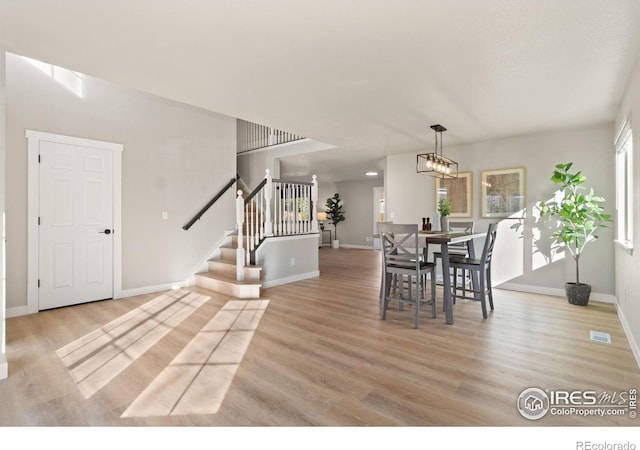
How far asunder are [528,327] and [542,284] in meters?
1.93

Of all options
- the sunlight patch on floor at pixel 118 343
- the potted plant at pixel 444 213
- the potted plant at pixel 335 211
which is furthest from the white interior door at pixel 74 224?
the potted plant at pixel 335 211

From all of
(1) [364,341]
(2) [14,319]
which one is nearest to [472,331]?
(1) [364,341]

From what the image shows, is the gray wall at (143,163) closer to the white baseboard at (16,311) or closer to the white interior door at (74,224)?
the white baseboard at (16,311)

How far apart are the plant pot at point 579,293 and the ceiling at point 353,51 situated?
2155 mm

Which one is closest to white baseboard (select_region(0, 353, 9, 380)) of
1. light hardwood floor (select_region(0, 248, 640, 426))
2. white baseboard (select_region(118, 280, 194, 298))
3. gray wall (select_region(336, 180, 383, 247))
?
light hardwood floor (select_region(0, 248, 640, 426))

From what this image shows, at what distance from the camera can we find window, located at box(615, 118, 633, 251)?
10.6 ft

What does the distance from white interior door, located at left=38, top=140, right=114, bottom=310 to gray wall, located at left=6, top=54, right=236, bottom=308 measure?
0.59 ft

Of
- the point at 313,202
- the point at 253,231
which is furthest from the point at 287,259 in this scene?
the point at 313,202

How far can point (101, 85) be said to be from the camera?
4.34m

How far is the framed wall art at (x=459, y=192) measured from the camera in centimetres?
555

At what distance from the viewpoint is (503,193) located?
5160 millimetres

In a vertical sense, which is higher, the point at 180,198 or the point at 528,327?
the point at 180,198
